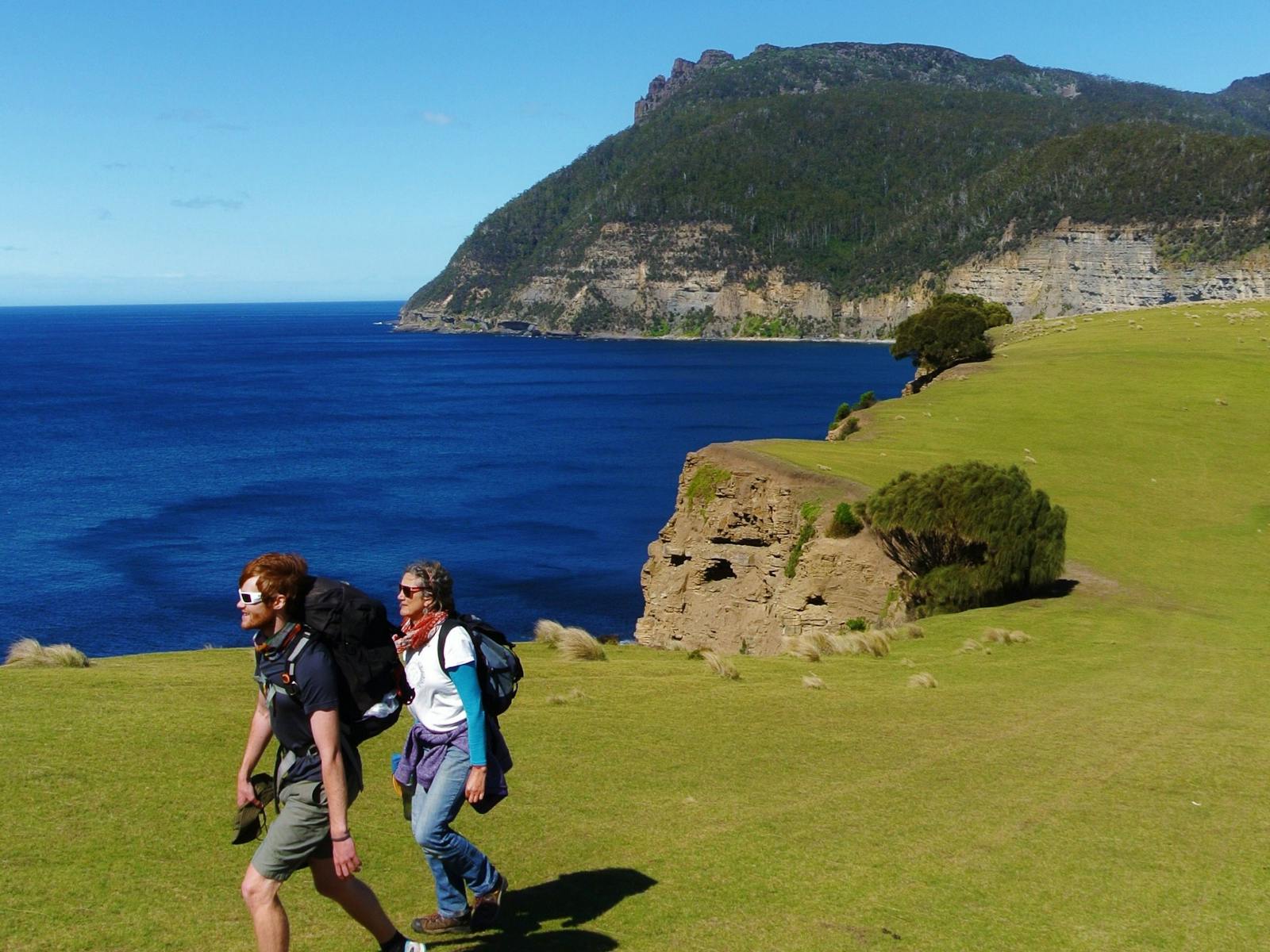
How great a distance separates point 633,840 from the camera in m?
8.22

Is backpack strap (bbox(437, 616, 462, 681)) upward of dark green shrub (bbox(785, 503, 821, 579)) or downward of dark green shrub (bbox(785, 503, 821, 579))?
upward

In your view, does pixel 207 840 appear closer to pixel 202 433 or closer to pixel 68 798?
pixel 68 798

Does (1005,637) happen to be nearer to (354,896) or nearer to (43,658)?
(43,658)

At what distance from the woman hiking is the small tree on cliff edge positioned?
2255 inches

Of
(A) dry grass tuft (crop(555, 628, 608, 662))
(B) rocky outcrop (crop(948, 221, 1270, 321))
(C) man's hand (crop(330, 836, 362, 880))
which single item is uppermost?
(B) rocky outcrop (crop(948, 221, 1270, 321))

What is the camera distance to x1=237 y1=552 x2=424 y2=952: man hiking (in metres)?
5.47

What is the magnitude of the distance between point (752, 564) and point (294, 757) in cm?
2328

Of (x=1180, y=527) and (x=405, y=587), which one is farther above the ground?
(x=405, y=587)

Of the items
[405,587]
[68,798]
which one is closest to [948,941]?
[405,587]

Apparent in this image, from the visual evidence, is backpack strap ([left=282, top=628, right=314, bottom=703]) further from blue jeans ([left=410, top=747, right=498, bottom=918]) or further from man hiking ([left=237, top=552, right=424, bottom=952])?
blue jeans ([left=410, top=747, right=498, bottom=918])

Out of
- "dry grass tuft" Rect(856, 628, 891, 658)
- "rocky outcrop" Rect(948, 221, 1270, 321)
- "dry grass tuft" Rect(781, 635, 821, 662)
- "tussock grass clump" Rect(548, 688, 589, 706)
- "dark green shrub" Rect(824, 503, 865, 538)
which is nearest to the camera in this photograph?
"tussock grass clump" Rect(548, 688, 589, 706)

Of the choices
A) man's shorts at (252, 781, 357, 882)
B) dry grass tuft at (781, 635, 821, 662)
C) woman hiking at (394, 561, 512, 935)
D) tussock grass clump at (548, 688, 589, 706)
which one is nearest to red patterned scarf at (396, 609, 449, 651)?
woman hiking at (394, 561, 512, 935)

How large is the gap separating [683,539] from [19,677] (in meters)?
19.9

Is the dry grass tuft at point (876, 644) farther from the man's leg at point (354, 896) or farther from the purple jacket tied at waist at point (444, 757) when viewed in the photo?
the man's leg at point (354, 896)
